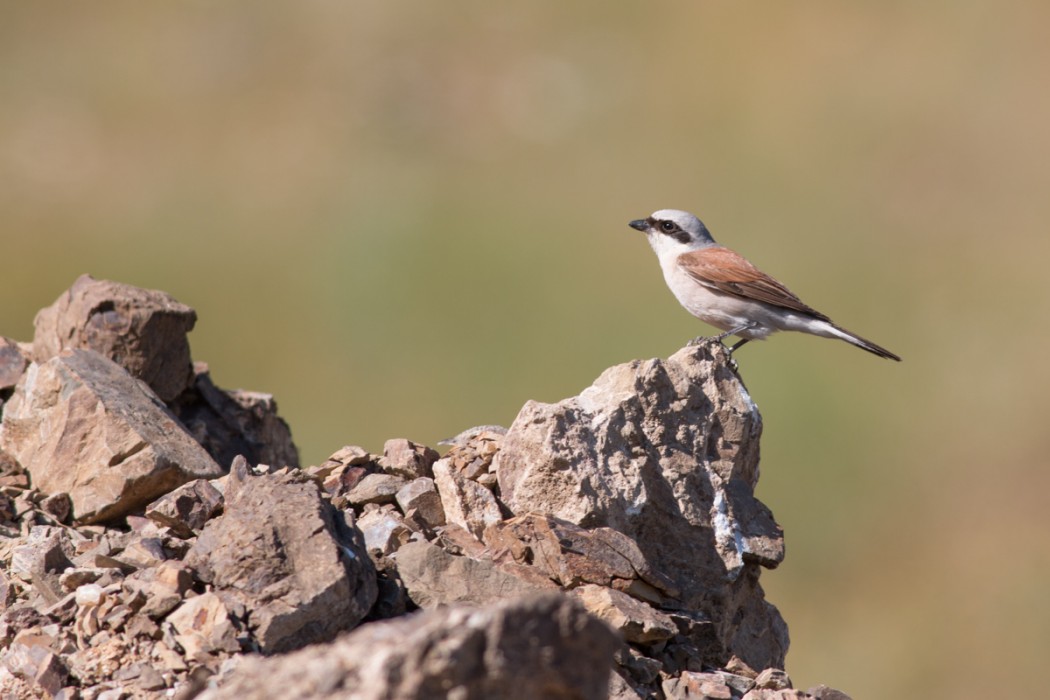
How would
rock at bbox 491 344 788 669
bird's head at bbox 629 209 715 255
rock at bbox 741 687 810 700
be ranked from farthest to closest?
bird's head at bbox 629 209 715 255
rock at bbox 491 344 788 669
rock at bbox 741 687 810 700

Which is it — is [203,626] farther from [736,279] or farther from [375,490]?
[736,279]

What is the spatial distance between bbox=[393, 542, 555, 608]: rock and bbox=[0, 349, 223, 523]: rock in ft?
6.80

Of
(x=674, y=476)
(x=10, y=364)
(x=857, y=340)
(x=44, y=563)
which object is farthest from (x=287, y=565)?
(x=857, y=340)

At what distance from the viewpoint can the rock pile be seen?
495 cm

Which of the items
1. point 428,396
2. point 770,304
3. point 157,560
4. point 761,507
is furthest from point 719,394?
point 428,396

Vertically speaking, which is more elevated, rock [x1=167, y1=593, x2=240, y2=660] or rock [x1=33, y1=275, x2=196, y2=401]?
rock [x1=33, y1=275, x2=196, y2=401]

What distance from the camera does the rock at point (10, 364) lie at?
9.50m

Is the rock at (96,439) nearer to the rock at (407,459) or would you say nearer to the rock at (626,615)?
the rock at (407,459)

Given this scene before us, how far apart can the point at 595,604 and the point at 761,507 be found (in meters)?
2.16

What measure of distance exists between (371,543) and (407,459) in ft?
3.48

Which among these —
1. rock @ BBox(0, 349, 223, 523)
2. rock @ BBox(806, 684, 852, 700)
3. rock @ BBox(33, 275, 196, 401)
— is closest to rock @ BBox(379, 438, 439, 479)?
rock @ BBox(0, 349, 223, 523)

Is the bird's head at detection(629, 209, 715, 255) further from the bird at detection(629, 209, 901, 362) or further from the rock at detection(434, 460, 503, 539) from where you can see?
the rock at detection(434, 460, 503, 539)

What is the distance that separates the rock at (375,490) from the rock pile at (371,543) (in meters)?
0.02

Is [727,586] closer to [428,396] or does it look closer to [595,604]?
[595,604]
